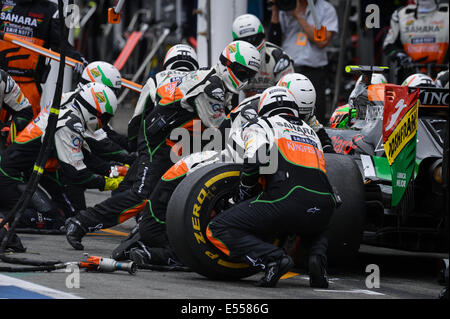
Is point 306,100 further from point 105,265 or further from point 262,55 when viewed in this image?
point 105,265

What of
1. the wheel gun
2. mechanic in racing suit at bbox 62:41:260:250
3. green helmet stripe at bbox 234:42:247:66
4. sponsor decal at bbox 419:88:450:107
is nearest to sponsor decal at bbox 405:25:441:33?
mechanic in racing suit at bbox 62:41:260:250

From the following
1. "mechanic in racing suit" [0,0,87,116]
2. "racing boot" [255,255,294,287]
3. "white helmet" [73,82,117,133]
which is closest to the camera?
"racing boot" [255,255,294,287]

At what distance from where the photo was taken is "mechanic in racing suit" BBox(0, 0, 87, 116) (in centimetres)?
1251

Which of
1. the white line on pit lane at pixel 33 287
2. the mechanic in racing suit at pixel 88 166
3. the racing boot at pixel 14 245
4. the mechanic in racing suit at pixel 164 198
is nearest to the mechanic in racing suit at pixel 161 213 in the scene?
the mechanic in racing suit at pixel 164 198

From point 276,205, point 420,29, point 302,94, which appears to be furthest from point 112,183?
point 420,29

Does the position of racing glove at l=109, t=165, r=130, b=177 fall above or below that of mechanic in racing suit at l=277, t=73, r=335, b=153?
below

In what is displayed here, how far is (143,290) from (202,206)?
39.6 inches

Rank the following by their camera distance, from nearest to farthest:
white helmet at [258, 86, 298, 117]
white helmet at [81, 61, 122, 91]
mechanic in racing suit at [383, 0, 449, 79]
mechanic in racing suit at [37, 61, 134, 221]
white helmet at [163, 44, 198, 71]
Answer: white helmet at [258, 86, 298, 117] < mechanic in racing suit at [37, 61, 134, 221] < white helmet at [163, 44, 198, 71] < white helmet at [81, 61, 122, 91] < mechanic in racing suit at [383, 0, 449, 79]

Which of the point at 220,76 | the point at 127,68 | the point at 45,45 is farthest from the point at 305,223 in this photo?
the point at 127,68

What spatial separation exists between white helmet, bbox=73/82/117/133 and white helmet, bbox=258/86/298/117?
303cm

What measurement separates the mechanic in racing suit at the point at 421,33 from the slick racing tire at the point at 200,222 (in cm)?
716

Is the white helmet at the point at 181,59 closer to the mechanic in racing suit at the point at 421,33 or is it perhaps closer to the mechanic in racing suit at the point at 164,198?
the mechanic in racing suit at the point at 164,198

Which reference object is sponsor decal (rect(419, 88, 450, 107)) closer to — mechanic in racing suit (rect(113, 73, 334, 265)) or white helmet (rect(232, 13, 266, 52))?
mechanic in racing suit (rect(113, 73, 334, 265))

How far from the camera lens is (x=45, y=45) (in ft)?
42.0
